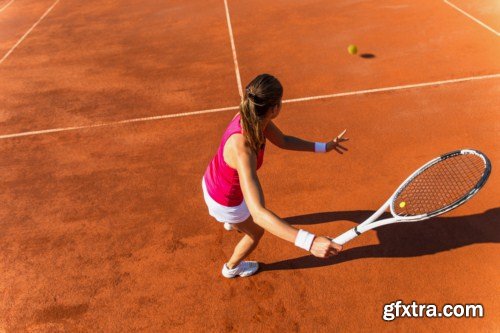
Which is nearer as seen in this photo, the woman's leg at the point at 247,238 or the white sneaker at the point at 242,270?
the woman's leg at the point at 247,238

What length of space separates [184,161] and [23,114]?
12.4ft

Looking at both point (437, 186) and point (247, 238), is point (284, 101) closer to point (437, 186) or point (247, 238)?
point (437, 186)

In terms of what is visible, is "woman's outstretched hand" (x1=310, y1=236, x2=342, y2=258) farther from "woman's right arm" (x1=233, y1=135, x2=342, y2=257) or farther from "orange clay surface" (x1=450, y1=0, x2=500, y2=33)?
"orange clay surface" (x1=450, y1=0, x2=500, y2=33)

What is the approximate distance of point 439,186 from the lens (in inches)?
170

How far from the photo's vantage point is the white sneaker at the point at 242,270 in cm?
409

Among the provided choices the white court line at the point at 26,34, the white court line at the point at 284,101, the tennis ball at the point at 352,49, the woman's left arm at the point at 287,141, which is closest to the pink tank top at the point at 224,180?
the woman's left arm at the point at 287,141

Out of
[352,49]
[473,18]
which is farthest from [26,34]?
[473,18]

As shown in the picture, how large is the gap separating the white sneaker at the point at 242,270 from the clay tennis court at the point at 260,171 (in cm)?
8

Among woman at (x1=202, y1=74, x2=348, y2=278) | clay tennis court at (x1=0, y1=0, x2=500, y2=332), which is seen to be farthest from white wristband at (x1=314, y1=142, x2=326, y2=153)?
clay tennis court at (x1=0, y1=0, x2=500, y2=332)

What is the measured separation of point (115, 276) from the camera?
4348 mm

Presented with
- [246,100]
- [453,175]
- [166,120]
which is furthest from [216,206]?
[166,120]

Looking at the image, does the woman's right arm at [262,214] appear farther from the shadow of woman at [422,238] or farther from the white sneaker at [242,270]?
the shadow of woman at [422,238]

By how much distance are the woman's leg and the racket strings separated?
134 cm

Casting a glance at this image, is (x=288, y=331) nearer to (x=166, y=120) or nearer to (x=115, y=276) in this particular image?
(x=115, y=276)
